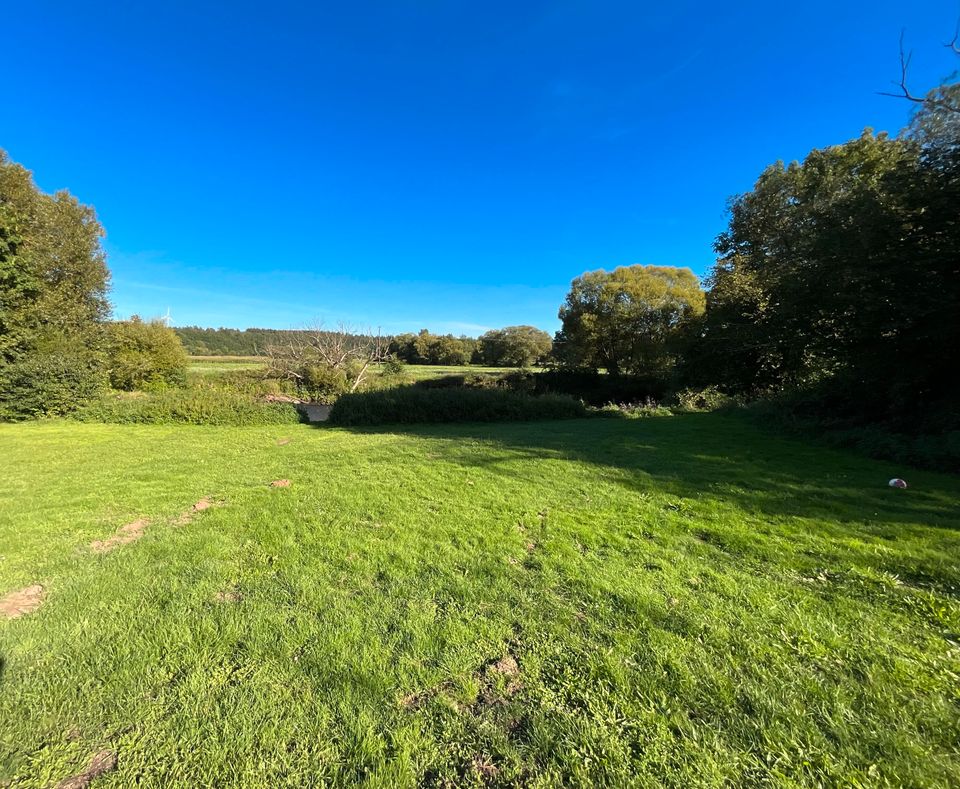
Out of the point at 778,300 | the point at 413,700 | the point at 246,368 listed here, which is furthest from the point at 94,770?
the point at 246,368

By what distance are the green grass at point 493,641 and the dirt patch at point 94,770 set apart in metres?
0.04

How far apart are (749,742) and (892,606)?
2.01 m

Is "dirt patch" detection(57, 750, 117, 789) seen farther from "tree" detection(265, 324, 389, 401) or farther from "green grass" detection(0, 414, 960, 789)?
"tree" detection(265, 324, 389, 401)

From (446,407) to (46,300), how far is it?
57.2ft

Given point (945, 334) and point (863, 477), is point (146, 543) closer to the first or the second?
point (863, 477)

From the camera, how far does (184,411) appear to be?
15523 millimetres

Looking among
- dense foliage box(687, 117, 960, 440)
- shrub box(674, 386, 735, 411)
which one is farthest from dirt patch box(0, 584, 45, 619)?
shrub box(674, 386, 735, 411)

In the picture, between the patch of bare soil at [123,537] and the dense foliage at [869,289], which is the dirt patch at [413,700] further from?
the dense foliage at [869,289]

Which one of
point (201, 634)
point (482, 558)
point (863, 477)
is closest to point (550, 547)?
point (482, 558)

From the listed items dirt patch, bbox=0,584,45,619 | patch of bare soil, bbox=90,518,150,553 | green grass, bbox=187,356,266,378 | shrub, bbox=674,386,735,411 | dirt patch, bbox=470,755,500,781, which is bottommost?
patch of bare soil, bbox=90,518,150,553

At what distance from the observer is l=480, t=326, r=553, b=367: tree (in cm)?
4794

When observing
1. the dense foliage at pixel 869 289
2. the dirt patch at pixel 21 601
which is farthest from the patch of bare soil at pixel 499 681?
the dense foliage at pixel 869 289

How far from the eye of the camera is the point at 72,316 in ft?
58.2

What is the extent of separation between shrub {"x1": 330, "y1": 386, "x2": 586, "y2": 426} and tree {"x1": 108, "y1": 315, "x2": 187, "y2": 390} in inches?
604
